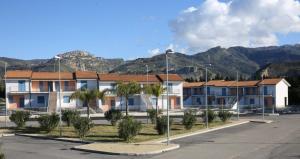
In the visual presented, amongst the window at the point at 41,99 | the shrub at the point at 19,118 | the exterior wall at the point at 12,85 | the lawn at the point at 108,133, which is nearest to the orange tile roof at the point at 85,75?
the window at the point at 41,99

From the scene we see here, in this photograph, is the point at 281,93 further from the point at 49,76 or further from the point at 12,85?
the point at 12,85

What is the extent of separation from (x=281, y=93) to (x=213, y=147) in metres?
65.1

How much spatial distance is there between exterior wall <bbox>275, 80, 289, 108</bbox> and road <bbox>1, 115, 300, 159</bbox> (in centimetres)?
5212

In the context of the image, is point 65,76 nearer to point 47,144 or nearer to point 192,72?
point 47,144

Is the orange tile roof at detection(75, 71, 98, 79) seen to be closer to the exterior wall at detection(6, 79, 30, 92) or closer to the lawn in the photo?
the exterior wall at detection(6, 79, 30, 92)

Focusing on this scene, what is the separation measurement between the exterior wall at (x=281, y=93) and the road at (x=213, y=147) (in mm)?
52120

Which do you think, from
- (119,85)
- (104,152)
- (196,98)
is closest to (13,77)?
(119,85)

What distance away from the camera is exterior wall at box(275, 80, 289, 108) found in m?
89.3

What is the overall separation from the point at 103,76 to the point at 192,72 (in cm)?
11342

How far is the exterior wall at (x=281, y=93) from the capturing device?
89.3m

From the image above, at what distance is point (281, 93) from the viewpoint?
298 feet

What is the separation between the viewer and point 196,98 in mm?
101375

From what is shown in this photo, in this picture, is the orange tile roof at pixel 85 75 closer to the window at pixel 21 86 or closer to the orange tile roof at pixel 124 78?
the orange tile roof at pixel 124 78

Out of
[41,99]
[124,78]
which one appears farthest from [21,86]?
[124,78]
